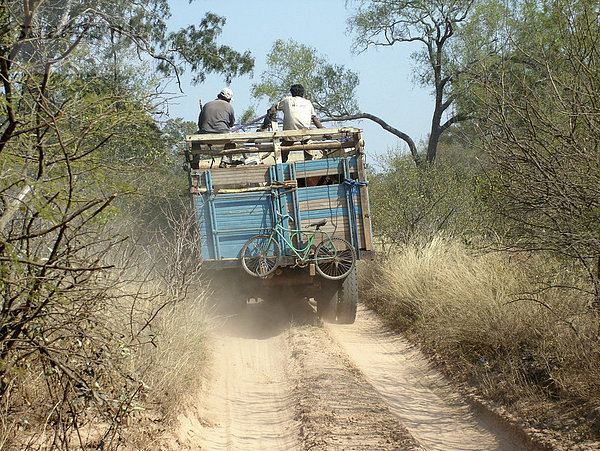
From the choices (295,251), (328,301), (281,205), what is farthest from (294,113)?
(328,301)

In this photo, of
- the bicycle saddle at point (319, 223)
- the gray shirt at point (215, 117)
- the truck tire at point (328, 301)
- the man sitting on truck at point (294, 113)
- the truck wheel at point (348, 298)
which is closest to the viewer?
the bicycle saddle at point (319, 223)

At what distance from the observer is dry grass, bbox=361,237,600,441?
536 cm

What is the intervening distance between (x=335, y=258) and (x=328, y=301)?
55.6 inches

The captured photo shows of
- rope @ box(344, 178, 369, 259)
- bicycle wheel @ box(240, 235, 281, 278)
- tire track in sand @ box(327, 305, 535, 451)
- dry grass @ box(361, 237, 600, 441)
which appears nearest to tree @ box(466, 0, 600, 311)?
dry grass @ box(361, 237, 600, 441)

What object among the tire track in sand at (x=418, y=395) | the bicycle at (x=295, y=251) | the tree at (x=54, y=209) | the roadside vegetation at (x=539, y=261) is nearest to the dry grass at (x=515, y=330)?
the roadside vegetation at (x=539, y=261)

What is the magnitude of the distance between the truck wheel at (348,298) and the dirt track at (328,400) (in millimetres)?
230

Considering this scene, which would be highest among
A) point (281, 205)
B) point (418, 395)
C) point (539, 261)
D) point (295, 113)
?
point (295, 113)

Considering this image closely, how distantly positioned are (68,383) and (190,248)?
16.5 feet

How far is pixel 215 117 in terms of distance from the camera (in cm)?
1039

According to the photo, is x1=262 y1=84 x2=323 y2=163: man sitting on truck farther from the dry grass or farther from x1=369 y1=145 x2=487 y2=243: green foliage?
x1=369 y1=145 x2=487 y2=243: green foliage

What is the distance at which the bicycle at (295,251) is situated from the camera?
28.8 ft

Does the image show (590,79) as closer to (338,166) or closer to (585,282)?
(585,282)

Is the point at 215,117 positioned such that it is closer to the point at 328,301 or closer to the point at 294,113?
the point at 294,113

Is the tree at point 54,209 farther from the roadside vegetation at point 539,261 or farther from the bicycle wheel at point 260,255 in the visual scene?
the bicycle wheel at point 260,255
